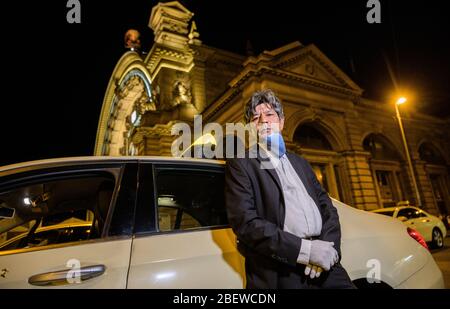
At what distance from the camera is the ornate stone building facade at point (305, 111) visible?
14031 mm

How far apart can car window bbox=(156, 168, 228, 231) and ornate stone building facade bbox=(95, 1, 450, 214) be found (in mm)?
11135

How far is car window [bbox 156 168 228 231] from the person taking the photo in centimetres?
203

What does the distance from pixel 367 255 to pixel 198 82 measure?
2155 cm

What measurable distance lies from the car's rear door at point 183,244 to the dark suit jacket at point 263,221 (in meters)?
0.14

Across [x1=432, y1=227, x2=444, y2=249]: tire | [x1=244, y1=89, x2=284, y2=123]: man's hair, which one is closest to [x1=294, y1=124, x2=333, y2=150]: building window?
[x1=432, y1=227, x2=444, y2=249]: tire

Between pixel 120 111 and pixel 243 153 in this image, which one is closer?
pixel 243 153

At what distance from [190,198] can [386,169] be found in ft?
68.1

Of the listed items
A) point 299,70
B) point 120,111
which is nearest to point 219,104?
point 299,70

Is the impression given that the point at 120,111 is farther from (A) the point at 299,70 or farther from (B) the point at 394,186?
(B) the point at 394,186

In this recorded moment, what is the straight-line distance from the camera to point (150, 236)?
159 centimetres

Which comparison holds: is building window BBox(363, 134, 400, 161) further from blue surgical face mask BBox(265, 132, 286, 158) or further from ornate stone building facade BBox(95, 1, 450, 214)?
blue surgical face mask BBox(265, 132, 286, 158)

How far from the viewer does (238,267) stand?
1.61 meters

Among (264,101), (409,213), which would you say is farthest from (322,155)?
(264,101)

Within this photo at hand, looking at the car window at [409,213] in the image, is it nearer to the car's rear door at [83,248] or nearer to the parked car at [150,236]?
the parked car at [150,236]
